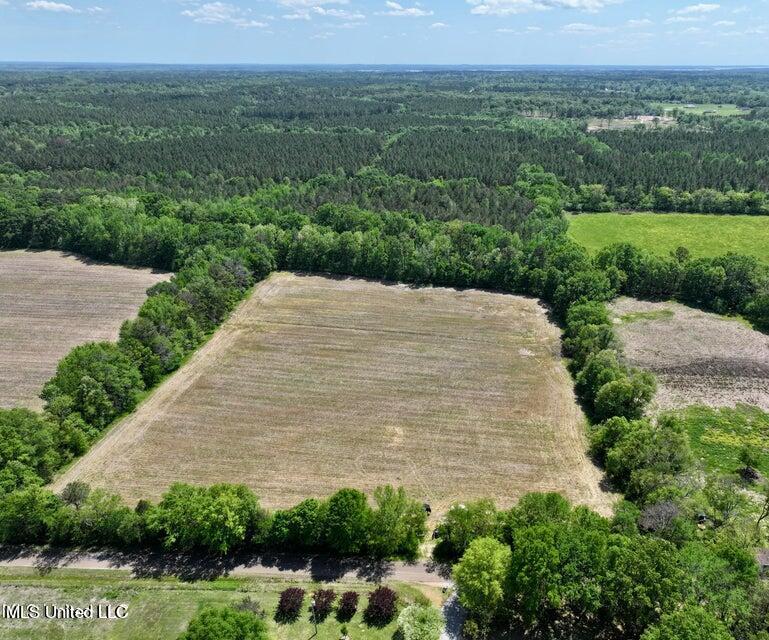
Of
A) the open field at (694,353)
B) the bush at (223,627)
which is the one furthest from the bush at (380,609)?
the open field at (694,353)

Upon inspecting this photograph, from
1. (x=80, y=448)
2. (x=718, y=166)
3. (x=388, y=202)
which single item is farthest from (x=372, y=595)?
(x=718, y=166)

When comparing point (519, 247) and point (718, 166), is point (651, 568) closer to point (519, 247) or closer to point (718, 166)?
point (519, 247)

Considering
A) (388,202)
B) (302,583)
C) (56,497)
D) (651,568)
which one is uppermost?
(388,202)

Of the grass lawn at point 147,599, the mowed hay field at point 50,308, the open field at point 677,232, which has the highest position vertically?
the open field at point 677,232

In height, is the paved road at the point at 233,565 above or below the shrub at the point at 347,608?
below

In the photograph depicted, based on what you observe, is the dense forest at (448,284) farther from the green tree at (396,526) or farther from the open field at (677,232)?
the open field at (677,232)

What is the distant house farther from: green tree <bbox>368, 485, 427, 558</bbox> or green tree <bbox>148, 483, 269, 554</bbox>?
green tree <bbox>148, 483, 269, 554</bbox>

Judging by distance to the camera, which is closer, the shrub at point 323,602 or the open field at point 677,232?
the shrub at point 323,602

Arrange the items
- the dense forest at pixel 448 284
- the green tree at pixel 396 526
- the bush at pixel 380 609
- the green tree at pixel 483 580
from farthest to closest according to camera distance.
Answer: the green tree at pixel 396 526, the bush at pixel 380 609, the dense forest at pixel 448 284, the green tree at pixel 483 580
